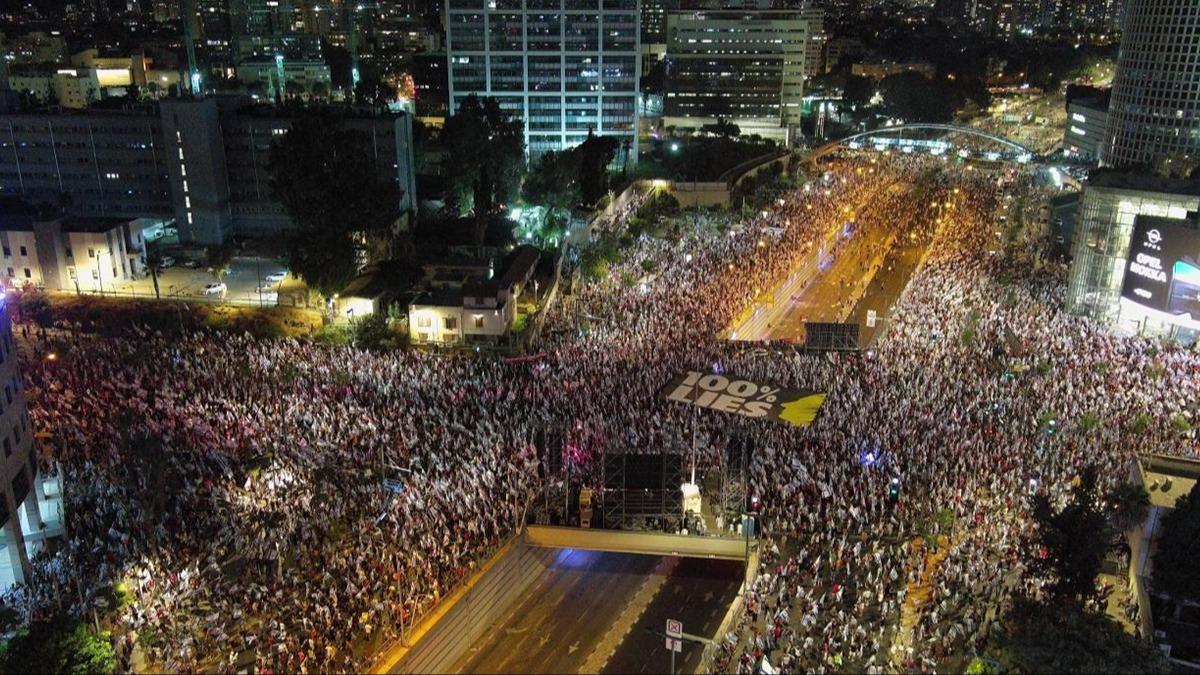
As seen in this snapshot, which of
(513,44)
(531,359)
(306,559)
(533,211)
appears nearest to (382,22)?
(513,44)

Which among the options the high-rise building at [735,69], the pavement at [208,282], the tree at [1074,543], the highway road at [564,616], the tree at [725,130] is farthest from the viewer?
the high-rise building at [735,69]

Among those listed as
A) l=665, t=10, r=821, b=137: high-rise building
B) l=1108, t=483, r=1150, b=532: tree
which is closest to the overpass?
l=1108, t=483, r=1150, b=532: tree

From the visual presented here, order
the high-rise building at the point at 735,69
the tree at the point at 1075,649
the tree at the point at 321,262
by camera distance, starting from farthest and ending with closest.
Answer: the high-rise building at the point at 735,69 → the tree at the point at 321,262 → the tree at the point at 1075,649

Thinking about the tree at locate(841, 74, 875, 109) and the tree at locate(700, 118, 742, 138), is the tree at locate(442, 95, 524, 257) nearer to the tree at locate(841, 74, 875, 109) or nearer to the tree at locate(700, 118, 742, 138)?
the tree at locate(700, 118, 742, 138)

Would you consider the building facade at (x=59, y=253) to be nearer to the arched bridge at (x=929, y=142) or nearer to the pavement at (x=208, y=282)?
the pavement at (x=208, y=282)

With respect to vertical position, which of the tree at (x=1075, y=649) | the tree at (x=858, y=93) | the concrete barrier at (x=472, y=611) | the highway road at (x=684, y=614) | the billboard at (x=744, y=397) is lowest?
the highway road at (x=684, y=614)

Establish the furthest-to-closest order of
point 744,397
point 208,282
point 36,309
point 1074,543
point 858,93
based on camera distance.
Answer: point 858,93 < point 208,282 < point 36,309 < point 744,397 < point 1074,543

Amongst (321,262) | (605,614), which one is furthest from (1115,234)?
(321,262)

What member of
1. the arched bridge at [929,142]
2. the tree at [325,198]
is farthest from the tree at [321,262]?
the arched bridge at [929,142]

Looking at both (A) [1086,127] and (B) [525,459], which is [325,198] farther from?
(A) [1086,127]
